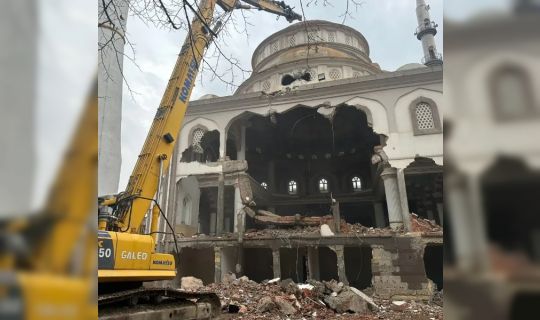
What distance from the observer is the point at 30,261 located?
50 cm

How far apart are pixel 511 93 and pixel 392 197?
18538 millimetres

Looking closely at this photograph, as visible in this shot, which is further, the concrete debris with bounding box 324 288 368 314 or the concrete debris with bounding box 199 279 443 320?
the concrete debris with bounding box 324 288 368 314

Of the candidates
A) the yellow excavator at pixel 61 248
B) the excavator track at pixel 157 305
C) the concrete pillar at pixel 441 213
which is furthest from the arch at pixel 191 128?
the yellow excavator at pixel 61 248

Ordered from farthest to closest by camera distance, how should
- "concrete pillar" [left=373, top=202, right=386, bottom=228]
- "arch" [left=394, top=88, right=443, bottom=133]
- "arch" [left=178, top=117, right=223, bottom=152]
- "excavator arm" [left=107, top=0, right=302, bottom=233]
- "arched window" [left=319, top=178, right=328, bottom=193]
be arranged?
"arched window" [left=319, top=178, right=328, bottom=193] < "concrete pillar" [left=373, top=202, right=386, bottom=228] < "arch" [left=178, top=117, right=223, bottom=152] < "arch" [left=394, top=88, right=443, bottom=133] < "excavator arm" [left=107, top=0, right=302, bottom=233]

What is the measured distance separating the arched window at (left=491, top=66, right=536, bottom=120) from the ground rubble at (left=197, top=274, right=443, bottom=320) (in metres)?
9.56

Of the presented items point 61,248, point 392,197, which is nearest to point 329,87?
point 392,197

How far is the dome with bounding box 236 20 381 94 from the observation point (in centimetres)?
2492

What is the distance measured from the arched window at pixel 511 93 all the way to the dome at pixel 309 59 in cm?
2292

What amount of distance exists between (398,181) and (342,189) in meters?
10.2

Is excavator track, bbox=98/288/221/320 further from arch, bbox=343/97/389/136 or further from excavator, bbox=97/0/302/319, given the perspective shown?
arch, bbox=343/97/389/136

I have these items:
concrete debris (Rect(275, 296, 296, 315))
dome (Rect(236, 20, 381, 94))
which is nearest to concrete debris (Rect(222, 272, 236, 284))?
concrete debris (Rect(275, 296, 296, 315))

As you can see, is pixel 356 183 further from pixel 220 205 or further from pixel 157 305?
pixel 157 305

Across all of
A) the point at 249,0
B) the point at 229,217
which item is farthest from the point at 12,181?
the point at 229,217

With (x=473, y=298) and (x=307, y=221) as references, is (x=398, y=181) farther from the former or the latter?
(x=473, y=298)
